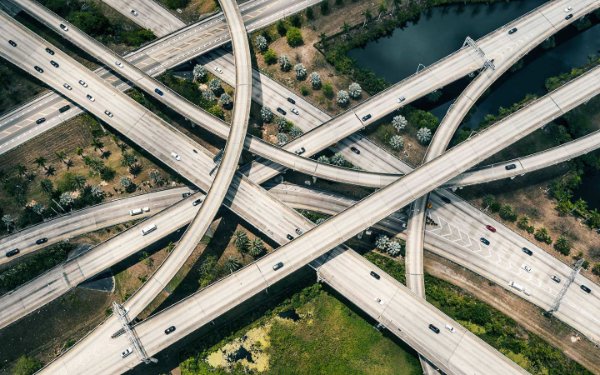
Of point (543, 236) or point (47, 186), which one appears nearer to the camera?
point (543, 236)

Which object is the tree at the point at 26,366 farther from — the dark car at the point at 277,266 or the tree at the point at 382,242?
the tree at the point at 382,242

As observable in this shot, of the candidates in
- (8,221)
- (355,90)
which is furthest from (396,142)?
(8,221)

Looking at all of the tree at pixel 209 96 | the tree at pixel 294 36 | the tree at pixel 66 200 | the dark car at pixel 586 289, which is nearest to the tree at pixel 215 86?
the tree at pixel 209 96

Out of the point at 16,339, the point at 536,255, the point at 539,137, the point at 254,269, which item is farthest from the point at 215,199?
the point at 539,137

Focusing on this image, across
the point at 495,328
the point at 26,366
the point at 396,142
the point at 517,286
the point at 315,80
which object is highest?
the point at 315,80

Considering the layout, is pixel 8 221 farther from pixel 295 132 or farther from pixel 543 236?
pixel 543 236

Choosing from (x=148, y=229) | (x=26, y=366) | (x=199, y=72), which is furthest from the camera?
(x=199, y=72)

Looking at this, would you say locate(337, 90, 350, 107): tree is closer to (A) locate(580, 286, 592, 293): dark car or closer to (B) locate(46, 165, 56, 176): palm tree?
(A) locate(580, 286, 592, 293): dark car
